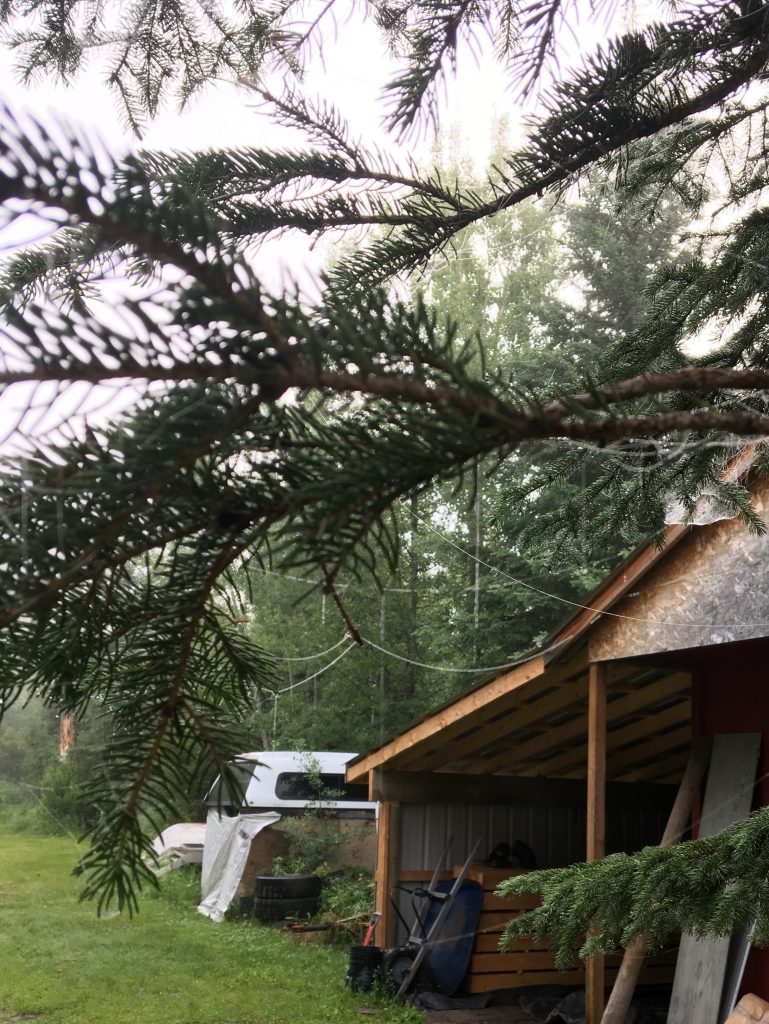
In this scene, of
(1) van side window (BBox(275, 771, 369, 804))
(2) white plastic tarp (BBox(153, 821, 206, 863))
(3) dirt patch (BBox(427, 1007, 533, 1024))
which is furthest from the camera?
(2) white plastic tarp (BBox(153, 821, 206, 863))

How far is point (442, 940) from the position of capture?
25.7ft

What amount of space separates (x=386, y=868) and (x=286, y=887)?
359 cm

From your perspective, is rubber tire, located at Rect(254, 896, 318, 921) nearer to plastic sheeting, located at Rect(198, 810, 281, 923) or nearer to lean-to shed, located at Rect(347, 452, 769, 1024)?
plastic sheeting, located at Rect(198, 810, 281, 923)

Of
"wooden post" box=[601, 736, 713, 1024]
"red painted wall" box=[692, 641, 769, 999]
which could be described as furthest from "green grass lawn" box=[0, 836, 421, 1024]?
"red painted wall" box=[692, 641, 769, 999]

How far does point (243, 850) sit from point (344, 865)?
57.1 inches

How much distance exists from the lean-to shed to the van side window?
460 centimetres

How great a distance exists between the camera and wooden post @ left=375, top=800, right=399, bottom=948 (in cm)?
829

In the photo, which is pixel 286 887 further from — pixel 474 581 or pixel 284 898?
pixel 474 581

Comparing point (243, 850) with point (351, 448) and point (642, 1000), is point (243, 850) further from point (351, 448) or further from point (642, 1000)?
point (351, 448)

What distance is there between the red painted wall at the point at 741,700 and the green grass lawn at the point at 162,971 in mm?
2815

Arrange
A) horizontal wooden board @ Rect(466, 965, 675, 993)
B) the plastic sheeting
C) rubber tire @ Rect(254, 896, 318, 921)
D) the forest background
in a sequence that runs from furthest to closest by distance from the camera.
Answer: the forest background → the plastic sheeting → rubber tire @ Rect(254, 896, 318, 921) → horizontal wooden board @ Rect(466, 965, 675, 993)

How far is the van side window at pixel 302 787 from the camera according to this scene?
13617 millimetres

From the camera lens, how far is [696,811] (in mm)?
6555

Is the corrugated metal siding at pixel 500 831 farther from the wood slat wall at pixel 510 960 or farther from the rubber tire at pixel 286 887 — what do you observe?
the rubber tire at pixel 286 887
